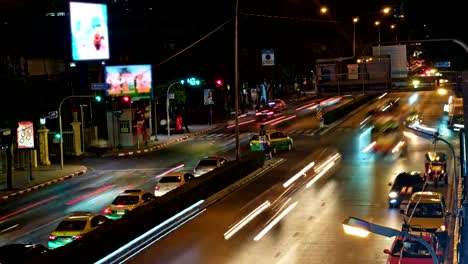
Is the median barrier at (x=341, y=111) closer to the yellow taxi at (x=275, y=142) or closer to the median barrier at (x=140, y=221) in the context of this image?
the yellow taxi at (x=275, y=142)

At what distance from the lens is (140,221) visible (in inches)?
925

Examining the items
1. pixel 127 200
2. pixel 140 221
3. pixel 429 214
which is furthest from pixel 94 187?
pixel 429 214

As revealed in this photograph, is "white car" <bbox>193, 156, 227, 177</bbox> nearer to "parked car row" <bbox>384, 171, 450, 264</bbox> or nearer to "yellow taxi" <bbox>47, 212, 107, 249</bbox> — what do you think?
"parked car row" <bbox>384, 171, 450, 264</bbox>

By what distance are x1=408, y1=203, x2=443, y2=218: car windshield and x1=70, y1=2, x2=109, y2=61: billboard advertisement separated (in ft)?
128

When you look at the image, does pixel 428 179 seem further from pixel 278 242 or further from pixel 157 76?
pixel 157 76

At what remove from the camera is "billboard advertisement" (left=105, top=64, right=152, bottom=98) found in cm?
5869

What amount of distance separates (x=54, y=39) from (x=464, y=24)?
216 ft

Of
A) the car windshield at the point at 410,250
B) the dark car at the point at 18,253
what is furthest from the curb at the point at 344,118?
the car windshield at the point at 410,250

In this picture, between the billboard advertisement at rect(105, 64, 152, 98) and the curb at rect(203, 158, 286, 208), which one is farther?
the billboard advertisement at rect(105, 64, 152, 98)

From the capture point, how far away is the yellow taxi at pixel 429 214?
2089cm

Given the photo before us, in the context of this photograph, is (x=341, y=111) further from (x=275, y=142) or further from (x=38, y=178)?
(x=38, y=178)

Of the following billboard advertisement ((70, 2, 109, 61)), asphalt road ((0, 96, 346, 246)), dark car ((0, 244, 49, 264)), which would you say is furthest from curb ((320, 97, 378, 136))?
dark car ((0, 244, 49, 264))

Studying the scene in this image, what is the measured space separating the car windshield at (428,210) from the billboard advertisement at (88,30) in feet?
128

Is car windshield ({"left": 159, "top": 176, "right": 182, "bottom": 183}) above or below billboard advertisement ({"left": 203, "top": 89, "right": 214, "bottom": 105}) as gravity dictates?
below
